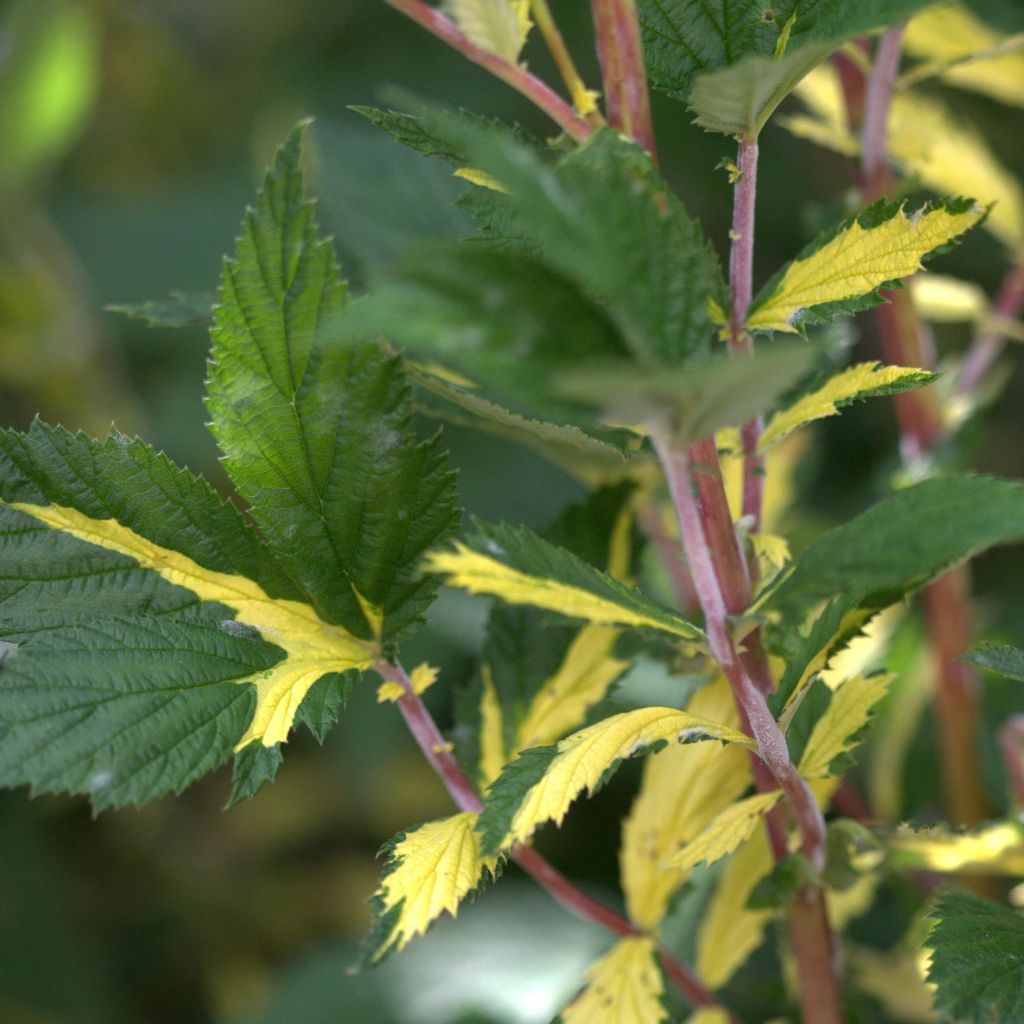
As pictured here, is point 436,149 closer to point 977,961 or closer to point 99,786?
point 99,786

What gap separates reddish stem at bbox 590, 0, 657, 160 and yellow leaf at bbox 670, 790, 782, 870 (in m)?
0.27

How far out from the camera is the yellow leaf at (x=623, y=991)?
528 millimetres

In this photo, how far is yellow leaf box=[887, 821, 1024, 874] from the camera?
1.92 feet

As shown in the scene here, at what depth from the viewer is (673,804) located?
58 centimetres

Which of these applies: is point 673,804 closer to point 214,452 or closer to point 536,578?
point 536,578

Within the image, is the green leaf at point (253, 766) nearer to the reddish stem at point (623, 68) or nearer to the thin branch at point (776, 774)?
the thin branch at point (776, 774)

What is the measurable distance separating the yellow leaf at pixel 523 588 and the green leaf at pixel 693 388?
0.08 m

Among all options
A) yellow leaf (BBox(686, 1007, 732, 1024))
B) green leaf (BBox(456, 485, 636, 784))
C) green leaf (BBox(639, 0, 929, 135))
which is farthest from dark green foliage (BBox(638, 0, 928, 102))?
yellow leaf (BBox(686, 1007, 732, 1024))

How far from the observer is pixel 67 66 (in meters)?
1.24

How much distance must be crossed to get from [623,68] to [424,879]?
331mm

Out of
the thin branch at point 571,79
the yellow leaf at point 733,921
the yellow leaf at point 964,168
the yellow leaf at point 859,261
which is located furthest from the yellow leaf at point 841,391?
the yellow leaf at point 964,168

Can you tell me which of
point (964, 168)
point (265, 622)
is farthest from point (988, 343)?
point (265, 622)

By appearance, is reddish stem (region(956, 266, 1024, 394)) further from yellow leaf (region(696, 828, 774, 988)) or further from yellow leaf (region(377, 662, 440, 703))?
yellow leaf (region(377, 662, 440, 703))

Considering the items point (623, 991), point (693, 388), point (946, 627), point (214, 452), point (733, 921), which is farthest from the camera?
point (214, 452)
